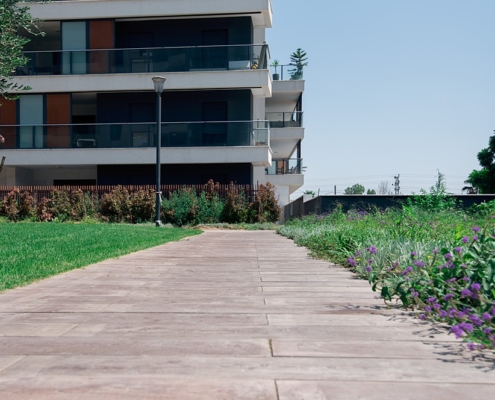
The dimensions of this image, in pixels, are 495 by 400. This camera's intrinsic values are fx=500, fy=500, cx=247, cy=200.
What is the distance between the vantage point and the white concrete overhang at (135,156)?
2289 cm

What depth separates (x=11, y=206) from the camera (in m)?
22.2

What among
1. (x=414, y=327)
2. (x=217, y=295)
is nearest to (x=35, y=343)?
(x=217, y=295)

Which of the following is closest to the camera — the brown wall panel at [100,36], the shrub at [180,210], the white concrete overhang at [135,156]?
the shrub at [180,210]

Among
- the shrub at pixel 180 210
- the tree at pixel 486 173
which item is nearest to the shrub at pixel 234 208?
the shrub at pixel 180 210

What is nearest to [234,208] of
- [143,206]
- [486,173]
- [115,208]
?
[143,206]

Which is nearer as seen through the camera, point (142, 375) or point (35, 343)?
point (142, 375)

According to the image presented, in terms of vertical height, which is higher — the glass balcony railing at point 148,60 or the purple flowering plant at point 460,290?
the glass balcony railing at point 148,60

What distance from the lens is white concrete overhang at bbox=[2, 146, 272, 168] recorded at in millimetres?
22891

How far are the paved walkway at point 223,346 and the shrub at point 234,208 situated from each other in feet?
54.1

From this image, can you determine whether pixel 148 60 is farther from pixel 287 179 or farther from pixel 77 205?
pixel 287 179

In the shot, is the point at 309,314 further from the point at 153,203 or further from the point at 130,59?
the point at 130,59

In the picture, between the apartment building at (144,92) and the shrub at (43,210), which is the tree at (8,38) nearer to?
the shrub at (43,210)

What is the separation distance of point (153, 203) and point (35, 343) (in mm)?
18801

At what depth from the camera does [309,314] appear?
381 centimetres
